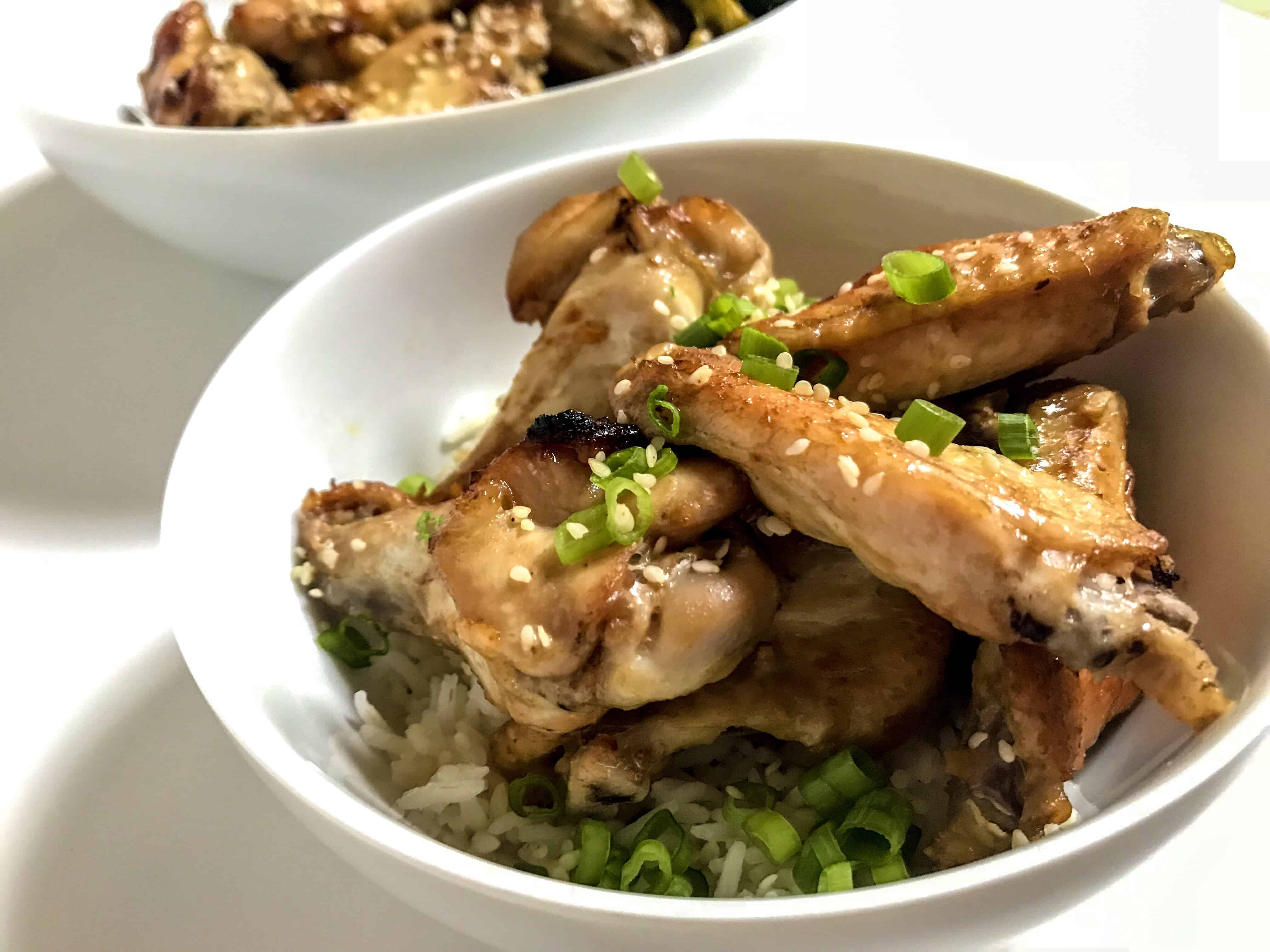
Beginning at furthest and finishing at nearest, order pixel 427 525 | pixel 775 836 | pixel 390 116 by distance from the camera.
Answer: pixel 390 116 < pixel 427 525 < pixel 775 836

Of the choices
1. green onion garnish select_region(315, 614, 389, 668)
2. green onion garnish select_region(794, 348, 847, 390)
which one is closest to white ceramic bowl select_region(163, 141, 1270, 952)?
green onion garnish select_region(315, 614, 389, 668)

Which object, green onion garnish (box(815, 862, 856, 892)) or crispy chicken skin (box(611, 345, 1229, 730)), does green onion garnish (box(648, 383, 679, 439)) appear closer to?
crispy chicken skin (box(611, 345, 1229, 730))

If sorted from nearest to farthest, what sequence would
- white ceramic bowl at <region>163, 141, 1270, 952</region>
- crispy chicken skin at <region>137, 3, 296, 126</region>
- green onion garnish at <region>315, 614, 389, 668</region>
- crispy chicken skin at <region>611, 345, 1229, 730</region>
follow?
white ceramic bowl at <region>163, 141, 1270, 952</region>
crispy chicken skin at <region>611, 345, 1229, 730</region>
green onion garnish at <region>315, 614, 389, 668</region>
crispy chicken skin at <region>137, 3, 296, 126</region>

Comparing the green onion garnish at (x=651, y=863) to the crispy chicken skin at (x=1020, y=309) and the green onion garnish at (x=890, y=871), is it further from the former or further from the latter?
the crispy chicken skin at (x=1020, y=309)

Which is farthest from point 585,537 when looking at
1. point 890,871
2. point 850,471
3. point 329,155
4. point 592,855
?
point 329,155

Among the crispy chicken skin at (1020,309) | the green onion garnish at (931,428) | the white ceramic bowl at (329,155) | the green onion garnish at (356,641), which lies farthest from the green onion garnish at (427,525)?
the white ceramic bowl at (329,155)

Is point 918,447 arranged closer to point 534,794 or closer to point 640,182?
point 534,794

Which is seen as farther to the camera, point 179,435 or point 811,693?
point 179,435
